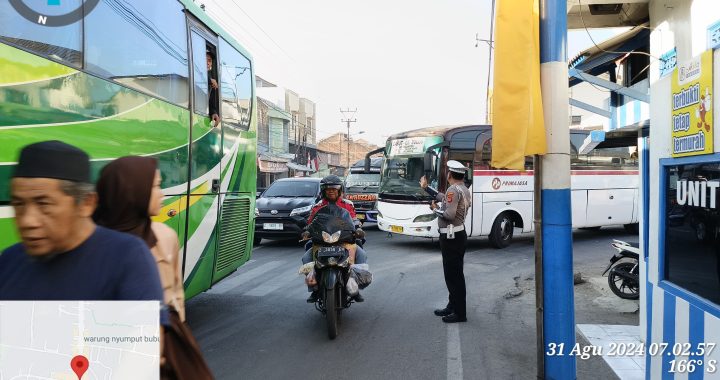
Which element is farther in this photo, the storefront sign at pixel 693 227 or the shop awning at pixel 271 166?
the shop awning at pixel 271 166

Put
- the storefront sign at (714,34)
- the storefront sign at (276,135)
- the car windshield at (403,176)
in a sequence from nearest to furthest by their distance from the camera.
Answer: the storefront sign at (714,34), the car windshield at (403,176), the storefront sign at (276,135)

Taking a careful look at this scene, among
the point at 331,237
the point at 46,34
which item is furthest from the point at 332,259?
the point at 46,34

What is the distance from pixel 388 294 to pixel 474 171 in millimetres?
5243

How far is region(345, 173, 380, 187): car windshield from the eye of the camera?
1629 centimetres

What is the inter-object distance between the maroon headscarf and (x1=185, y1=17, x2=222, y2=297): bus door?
2977 mm

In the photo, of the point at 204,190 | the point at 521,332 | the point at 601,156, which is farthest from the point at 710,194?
the point at 601,156

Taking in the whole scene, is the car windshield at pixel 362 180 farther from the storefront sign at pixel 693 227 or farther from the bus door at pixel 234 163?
the storefront sign at pixel 693 227

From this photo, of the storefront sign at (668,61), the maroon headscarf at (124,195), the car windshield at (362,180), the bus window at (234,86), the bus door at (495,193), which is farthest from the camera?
the car windshield at (362,180)

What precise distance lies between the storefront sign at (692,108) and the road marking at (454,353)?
94.0 inches

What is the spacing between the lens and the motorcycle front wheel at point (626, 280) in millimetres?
6652

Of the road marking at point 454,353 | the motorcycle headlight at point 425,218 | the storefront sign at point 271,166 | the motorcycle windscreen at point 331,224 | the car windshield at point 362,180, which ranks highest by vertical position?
the storefront sign at point 271,166

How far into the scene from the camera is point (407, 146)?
470 inches

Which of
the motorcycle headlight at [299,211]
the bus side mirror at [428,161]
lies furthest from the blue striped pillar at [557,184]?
the motorcycle headlight at [299,211]

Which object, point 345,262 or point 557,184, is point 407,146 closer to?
point 345,262
